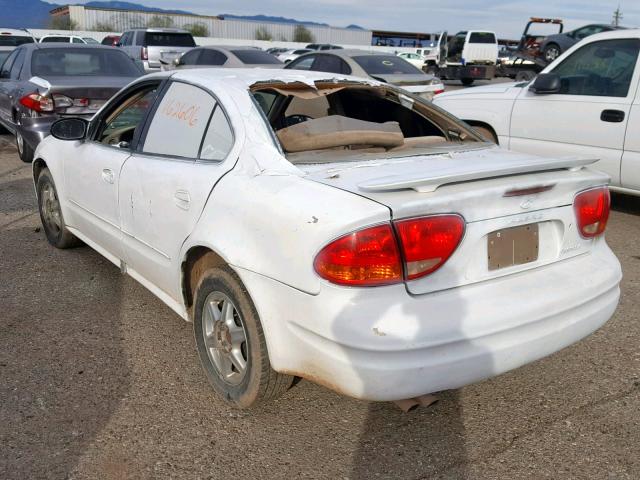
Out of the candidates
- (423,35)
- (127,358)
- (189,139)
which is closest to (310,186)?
(189,139)

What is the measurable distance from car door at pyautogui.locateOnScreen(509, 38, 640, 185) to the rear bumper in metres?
3.74

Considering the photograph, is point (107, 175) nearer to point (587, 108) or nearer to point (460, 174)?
point (460, 174)

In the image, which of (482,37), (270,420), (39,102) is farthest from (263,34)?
(270,420)

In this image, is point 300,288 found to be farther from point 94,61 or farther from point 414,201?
point 94,61

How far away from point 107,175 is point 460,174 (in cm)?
236

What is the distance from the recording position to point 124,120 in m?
4.48

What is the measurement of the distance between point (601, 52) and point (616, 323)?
3.29 metres

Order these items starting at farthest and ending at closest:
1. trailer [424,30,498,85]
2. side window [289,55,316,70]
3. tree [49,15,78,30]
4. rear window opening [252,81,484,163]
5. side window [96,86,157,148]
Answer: tree [49,15,78,30]
trailer [424,30,498,85]
side window [289,55,316,70]
side window [96,86,157,148]
rear window opening [252,81,484,163]

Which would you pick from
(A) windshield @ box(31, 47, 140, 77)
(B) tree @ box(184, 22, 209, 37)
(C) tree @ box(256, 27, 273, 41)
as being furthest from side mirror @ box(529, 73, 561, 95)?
(C) tree @ box(256, 27, 273, 41)

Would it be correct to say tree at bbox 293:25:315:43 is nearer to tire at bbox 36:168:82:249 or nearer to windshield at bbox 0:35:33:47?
windshield at bbox 0:35:33:47

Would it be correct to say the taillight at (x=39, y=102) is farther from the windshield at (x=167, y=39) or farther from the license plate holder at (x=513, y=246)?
the windshield at (x=167, y=39)

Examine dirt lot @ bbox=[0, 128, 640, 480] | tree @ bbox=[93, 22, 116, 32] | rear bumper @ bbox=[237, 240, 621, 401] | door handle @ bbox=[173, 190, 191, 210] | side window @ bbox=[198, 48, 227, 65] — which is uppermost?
tree @ bbox=[93, 22, 116, 32]

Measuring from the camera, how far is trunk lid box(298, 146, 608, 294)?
7.88 feet

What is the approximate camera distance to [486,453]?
2.66m
